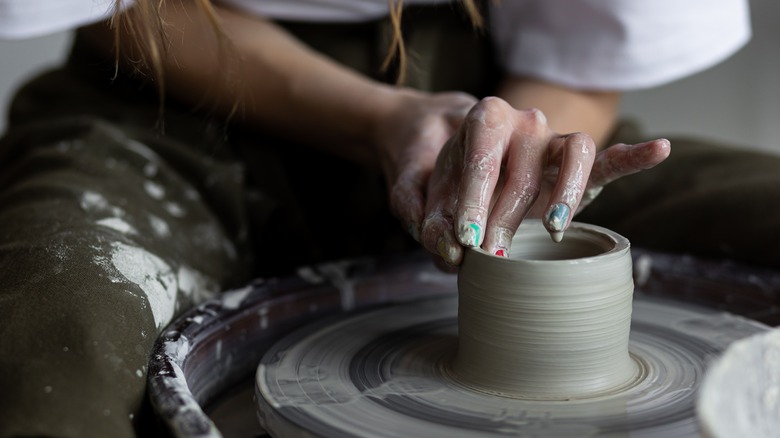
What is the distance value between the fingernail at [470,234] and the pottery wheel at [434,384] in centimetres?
15

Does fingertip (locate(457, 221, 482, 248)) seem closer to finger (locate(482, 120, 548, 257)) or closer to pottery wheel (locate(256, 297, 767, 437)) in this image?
finger (locate(482, 120, 548, 257))

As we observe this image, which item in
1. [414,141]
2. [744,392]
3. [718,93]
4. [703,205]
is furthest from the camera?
[718,93]

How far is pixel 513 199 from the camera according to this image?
89 centimetres

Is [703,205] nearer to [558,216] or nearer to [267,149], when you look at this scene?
[558,216]

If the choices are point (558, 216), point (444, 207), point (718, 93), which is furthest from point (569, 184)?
point (718, 93)

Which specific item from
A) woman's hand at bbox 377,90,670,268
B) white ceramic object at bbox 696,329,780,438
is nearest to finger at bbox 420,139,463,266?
woman's hand at bbox 377,90,670,268

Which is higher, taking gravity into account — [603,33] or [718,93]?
[603,33]

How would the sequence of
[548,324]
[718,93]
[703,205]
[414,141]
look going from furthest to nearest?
1. [718,93]
2. [703,205]
3. [414,141]
4. [548,324]

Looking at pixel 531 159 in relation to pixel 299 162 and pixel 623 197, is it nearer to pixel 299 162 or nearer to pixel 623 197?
pixel 623 197

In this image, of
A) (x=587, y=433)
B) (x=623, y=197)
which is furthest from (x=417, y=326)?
(x=623, y=197)

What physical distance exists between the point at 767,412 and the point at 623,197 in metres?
0.77

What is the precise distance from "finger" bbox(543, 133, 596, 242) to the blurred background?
2302 millimetres

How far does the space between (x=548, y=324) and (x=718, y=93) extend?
8.16 feet

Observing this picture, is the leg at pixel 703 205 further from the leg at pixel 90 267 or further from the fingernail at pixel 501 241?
the leg at pixel 90 267
